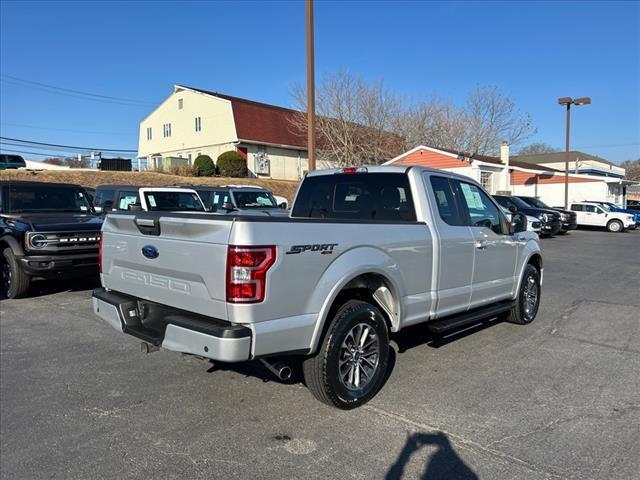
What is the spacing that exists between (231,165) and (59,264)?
29.8 meters

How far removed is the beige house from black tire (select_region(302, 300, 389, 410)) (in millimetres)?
36603

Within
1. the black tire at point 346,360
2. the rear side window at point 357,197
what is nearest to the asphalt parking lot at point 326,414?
the black tire at point 346,360

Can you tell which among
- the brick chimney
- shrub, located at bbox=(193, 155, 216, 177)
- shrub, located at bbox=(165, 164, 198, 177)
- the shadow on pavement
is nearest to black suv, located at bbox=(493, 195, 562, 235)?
the brick chimney

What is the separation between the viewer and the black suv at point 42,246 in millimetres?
7824

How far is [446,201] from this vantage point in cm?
518

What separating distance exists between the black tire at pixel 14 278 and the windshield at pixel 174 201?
3.19 metres

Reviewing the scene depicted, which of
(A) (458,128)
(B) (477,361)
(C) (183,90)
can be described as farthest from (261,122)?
(B) (477,361)

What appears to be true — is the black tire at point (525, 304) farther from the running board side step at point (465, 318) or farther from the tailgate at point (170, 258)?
the tailgate at point (170, 258)

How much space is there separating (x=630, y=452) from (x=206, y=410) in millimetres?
A: 3071

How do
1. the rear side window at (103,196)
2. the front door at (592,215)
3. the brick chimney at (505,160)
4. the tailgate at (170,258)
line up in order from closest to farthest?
the tailgate at (170,258) < the rear side window at (103,196) < the front door at (592,215) < the brick chimney at (505,160)

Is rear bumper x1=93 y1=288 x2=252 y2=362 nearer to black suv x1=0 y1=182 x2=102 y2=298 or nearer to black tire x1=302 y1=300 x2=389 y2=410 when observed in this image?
black tire x1=302 y1=300 x2=389 y2=410

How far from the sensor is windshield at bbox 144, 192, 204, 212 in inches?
441

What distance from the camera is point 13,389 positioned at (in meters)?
4.48

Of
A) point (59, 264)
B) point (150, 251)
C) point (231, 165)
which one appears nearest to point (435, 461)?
point (150, 251)
